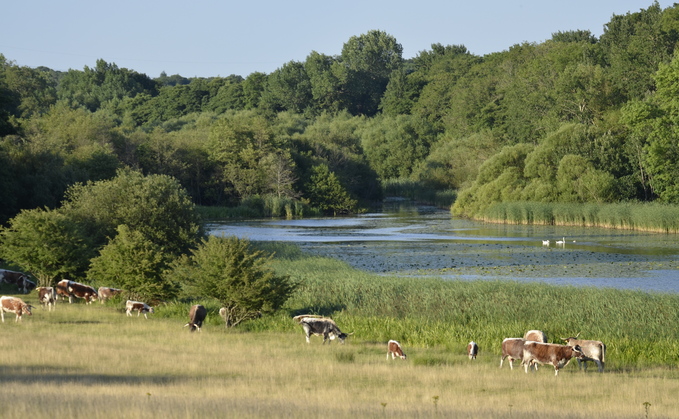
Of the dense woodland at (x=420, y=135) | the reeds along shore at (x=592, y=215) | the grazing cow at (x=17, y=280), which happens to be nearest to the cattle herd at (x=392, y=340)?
the grazing cow at (x=17, y=280)

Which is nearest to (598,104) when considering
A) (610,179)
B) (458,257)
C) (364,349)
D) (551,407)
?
(610,179)

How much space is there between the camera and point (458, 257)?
48.0 meters

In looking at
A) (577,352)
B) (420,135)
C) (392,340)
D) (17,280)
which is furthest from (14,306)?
(420,135)

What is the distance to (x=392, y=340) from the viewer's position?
2158 centimetres

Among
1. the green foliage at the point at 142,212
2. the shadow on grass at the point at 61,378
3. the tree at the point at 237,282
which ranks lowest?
the shadow on grass at the point at 61,378

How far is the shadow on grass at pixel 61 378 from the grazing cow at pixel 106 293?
1475cm

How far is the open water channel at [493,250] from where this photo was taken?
38.9m

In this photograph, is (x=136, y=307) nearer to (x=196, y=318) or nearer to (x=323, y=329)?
(x=196, y=318)

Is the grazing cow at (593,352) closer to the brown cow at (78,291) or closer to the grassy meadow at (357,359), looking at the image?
the grassy meadow at (357,359)

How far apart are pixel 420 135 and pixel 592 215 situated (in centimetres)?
7667

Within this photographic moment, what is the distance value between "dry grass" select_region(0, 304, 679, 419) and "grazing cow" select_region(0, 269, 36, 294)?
10709 mm

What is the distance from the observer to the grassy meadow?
42.3ft

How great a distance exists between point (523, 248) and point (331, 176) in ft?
170

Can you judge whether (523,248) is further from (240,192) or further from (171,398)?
(240,192)
